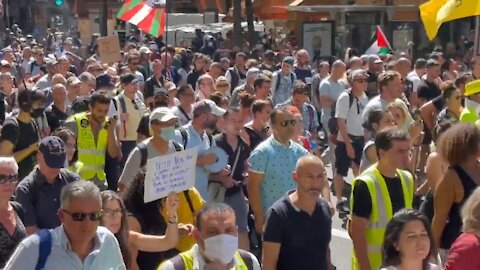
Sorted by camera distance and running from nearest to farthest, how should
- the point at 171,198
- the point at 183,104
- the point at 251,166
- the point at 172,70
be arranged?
the point at 171,198, the point at 251,166, the point at 183,104, the point at 172,70

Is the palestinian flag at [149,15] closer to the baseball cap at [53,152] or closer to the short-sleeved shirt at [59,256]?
the baseball cap at [53,152]

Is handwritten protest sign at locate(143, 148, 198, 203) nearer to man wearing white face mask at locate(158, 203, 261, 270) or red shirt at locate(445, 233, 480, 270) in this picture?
man wearing white face mask at locate(158, 203, 261, 270)

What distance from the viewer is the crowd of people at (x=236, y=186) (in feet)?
16.2

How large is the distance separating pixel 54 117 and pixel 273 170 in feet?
12.6

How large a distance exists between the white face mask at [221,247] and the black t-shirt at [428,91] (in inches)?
405

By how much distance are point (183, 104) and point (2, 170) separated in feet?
16.6

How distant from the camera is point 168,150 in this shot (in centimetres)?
830

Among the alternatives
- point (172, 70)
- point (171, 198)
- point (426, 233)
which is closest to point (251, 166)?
point (171, 198)

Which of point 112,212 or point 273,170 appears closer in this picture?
point 112,212

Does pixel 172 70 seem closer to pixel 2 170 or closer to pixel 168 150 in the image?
pixel 168 150

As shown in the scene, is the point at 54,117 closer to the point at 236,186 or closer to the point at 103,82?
the point at 103,82

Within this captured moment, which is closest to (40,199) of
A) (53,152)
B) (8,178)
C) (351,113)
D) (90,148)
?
(53,152)

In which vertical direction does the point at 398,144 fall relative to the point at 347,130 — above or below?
above

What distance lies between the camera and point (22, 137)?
30.9 ft
